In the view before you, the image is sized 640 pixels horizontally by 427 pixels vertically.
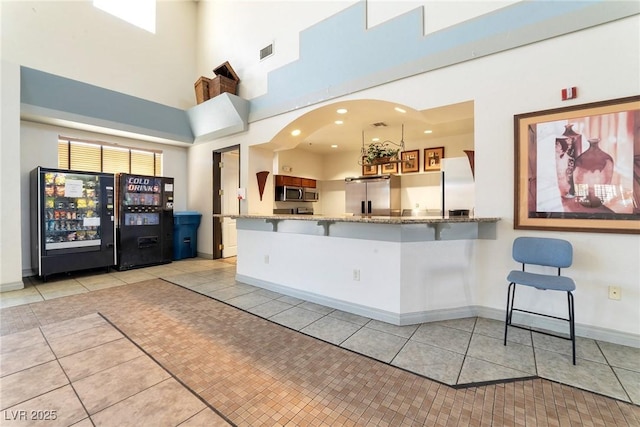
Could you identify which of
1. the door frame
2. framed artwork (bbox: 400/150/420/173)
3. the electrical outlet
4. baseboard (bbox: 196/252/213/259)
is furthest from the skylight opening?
the electrical outlet

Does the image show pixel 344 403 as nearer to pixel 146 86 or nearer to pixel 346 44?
pixel 346 44

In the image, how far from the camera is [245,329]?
8.87 feet

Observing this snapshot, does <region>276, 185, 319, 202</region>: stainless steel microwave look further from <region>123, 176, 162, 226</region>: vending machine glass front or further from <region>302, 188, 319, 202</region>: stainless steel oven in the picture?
<region>123, 176, 162, 226</region>: vending machine glass front

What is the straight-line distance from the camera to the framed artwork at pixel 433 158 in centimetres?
597

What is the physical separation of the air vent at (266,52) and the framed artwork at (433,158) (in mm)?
3893

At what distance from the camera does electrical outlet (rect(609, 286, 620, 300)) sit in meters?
2.38

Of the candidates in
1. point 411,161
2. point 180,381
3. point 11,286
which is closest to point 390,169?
point 411,161

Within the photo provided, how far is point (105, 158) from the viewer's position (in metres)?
5.37

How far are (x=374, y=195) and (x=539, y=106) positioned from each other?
3.99m

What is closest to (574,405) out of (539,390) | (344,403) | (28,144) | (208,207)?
(539,390)

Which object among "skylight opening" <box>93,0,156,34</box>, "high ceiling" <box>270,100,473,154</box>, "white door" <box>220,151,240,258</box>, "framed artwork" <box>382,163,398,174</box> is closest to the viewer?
"high ceiling" <box>270,100,473,154</box>

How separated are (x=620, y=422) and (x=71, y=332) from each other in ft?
14.1

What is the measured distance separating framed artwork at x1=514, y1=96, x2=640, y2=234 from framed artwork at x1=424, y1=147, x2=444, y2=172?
3322 millimetres

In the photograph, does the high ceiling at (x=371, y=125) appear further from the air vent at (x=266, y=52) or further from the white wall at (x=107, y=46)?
the white wall at (x=107, y=46)
